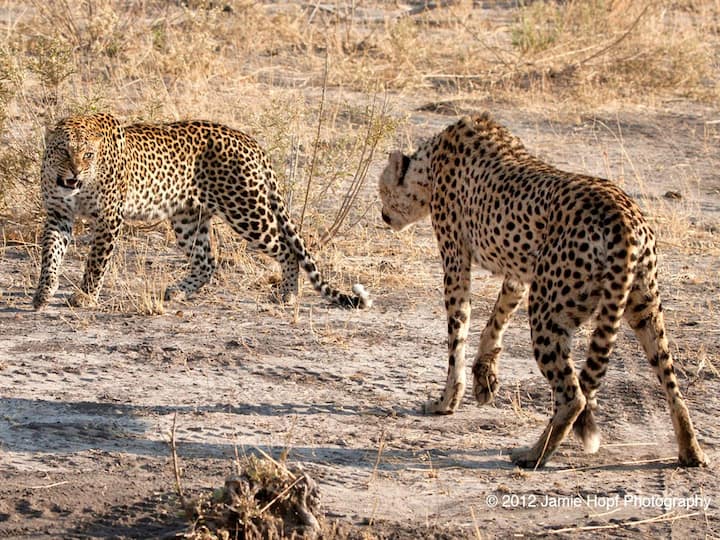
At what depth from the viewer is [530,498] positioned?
19.7 ft

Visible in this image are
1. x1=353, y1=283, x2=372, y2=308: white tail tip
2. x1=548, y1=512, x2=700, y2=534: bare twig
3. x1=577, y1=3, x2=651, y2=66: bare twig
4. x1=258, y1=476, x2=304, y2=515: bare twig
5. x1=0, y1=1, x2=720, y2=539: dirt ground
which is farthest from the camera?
x1=577, y1=3, x2=651, y2=66: bare twig

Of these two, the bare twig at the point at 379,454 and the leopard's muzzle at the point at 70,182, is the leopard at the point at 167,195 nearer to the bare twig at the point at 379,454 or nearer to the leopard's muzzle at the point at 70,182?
the leopard's muzzle at the point at 70,182

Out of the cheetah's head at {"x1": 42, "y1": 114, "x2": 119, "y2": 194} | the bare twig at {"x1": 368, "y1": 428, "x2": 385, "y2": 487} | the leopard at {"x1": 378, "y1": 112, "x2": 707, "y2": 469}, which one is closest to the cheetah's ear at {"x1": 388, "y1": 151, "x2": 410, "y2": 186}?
the leopard at {"x1": 378, "y1": 112, "x2": 707, "y2": 469}

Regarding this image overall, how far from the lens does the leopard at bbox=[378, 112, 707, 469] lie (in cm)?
597

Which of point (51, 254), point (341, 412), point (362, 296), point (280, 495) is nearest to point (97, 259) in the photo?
point (51, 254)

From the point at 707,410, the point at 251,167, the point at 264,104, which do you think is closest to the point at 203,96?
the point at 264,104

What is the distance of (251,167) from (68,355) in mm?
2003

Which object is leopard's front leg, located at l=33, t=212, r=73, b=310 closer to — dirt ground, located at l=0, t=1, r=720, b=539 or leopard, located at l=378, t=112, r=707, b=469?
dirt ground, located at l=0, t=1, r=720, b=539

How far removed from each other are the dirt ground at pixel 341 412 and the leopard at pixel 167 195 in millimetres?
191

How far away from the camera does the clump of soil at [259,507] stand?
533 cm

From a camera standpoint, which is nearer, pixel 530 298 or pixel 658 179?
pixel 530 298

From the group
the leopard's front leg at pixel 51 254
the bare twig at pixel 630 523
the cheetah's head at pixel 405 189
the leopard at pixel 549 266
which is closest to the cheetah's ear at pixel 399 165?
the cheetah's head at pixel 405 189

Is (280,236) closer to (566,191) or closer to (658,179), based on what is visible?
(566,191)

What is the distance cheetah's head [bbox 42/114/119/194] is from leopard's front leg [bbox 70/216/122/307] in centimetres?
31
